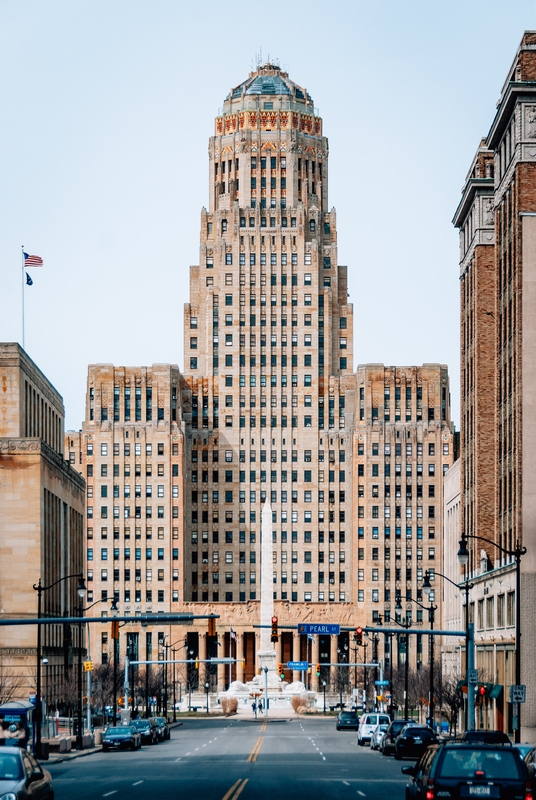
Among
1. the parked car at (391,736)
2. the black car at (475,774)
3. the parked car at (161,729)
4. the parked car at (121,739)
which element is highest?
the black car at (475,774)

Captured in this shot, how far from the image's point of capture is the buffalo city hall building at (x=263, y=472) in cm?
19112

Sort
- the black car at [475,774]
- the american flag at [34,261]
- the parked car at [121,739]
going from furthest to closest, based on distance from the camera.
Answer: the american flag at [34,261], the parked car at [121,739], the black car at [475,774]

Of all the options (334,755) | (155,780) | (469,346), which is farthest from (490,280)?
(155,780)

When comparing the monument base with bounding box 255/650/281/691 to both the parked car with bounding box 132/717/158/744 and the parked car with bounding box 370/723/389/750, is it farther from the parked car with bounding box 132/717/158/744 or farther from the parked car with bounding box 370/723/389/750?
the parked car with bounding box 370/723/389/750

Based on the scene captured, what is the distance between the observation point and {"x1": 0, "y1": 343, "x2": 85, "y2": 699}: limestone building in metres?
114

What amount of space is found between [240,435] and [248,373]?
8276 millimetres

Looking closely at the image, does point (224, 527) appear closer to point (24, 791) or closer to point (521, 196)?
point (521, 196)

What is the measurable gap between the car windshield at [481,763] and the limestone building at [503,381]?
167 ft

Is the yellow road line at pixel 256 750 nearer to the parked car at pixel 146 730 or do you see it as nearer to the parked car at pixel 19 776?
the parked car at pixel 146 730

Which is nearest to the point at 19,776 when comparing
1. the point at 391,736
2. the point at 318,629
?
the point at 391,736

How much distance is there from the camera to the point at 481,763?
24453 mm

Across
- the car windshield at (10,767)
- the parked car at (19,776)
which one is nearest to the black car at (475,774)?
the parked car at (19,776)

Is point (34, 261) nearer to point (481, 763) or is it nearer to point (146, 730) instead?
point (146, 730)

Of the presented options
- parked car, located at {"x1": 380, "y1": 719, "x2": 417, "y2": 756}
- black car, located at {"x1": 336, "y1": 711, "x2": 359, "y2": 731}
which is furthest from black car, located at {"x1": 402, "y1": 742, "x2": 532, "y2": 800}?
black car, located at {"x1": 336, "y1": 711, "x2": 359, "y2": 731}
